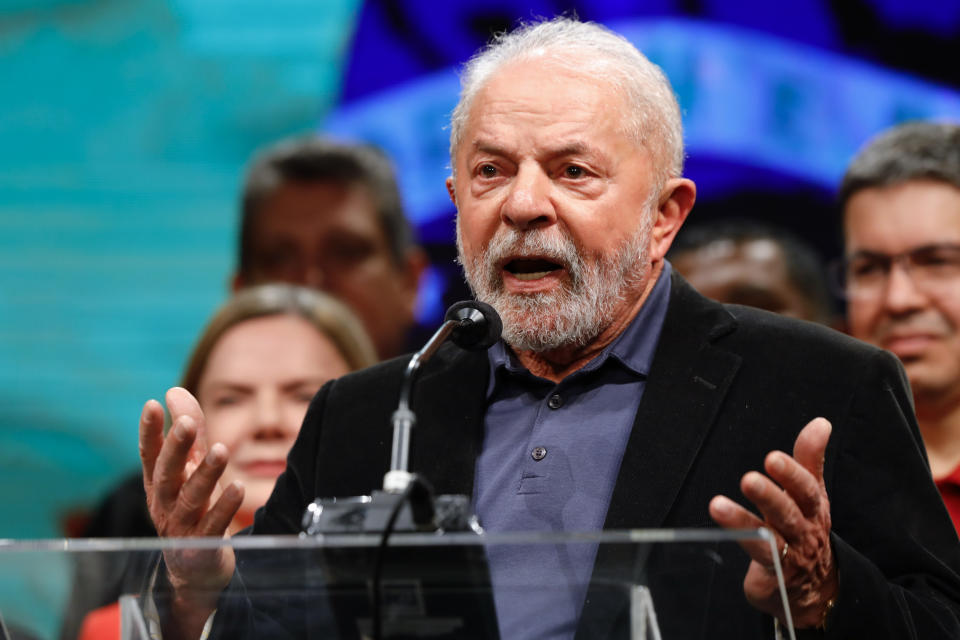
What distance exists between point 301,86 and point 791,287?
1783mm

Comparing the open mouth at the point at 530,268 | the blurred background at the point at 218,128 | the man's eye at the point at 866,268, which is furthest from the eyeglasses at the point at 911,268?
the open mouth at the point at 530,268

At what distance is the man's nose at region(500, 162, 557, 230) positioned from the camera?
207 centimetres

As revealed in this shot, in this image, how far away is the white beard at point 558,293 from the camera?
2.11m

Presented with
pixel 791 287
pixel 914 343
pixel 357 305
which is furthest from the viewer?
pixel 357 305

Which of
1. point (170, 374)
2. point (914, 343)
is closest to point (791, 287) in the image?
point (914, 343)

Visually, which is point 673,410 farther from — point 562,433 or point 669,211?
point 669,211

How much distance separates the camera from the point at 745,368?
6.73 feet

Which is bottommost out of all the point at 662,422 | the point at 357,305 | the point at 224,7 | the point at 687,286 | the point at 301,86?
the point at 662,422

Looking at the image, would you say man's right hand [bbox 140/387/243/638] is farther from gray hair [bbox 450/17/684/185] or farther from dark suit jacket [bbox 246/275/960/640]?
gray hair [bbox 450/17/684/185]

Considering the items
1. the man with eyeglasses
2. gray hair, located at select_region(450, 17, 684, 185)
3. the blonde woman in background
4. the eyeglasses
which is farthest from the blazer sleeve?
the blonde woman in background

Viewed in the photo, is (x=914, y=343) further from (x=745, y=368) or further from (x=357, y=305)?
(x=357, y=305)

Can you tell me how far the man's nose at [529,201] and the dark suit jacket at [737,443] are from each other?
301mm

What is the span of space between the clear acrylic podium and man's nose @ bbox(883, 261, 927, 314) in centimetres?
173

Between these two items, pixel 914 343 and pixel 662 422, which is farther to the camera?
pixel 914 343
